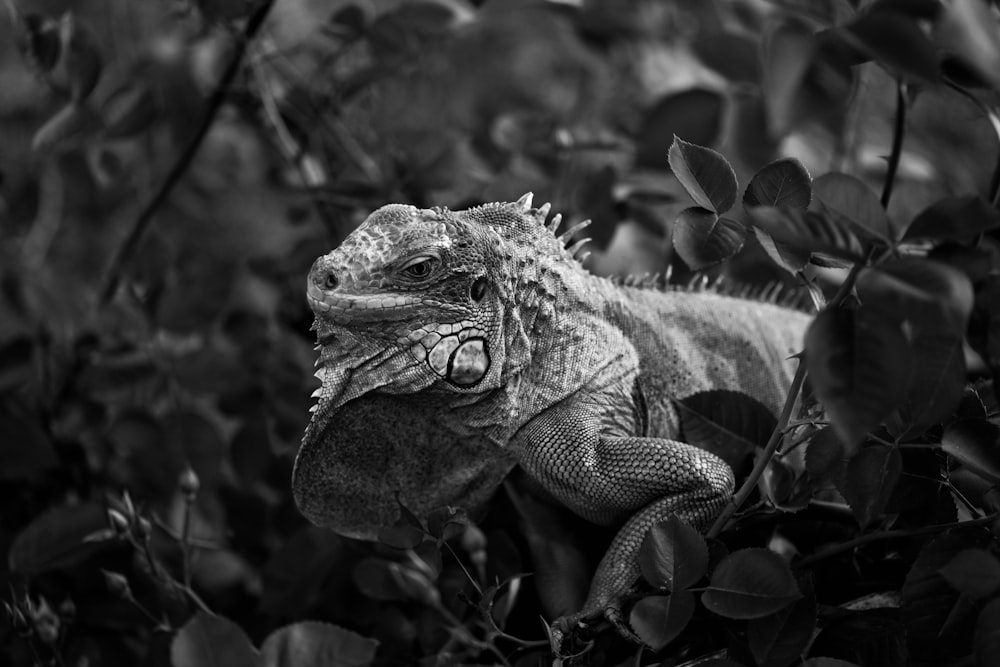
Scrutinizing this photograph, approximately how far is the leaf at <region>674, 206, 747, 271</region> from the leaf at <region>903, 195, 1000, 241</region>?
0.34 meters

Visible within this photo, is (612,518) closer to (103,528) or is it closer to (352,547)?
(352,547)

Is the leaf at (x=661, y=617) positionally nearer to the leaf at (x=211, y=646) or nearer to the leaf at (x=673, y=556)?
the leaf at (x=673, y=556)

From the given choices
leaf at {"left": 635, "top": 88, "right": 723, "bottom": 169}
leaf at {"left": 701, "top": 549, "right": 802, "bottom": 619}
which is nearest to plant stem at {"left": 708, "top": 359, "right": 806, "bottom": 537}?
leaf at {"left": 701, "top": 549, "right": 802, "bottom": 619}

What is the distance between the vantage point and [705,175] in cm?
166

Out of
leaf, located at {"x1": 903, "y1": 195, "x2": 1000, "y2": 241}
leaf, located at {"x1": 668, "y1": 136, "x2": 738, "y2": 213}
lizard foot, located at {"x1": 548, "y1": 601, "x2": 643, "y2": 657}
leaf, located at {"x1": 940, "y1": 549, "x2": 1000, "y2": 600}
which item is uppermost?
leaf, located at {"x1": 903, "y1": 195, "x2": 1000, "y2": 241}

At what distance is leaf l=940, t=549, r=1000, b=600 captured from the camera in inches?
55.5

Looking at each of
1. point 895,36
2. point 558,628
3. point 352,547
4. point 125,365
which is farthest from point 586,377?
point 125,365

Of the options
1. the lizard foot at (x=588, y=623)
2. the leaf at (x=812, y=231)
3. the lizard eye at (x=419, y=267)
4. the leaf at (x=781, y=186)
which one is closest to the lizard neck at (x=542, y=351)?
the lizard eye at (x=419, y=267)

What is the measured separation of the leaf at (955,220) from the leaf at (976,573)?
513 millimetres

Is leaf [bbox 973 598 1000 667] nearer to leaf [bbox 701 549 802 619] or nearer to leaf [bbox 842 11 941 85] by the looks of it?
leaf [bbox 701 549 802 619]

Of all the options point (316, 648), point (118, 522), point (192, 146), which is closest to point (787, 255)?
point (316, 648)

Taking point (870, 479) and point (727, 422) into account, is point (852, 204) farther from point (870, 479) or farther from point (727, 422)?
point (727, 422)

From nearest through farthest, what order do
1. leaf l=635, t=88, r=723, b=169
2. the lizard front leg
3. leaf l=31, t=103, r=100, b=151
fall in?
the lizard front leg → leaf l=31, t=103, r=100, b=151 → leaf l=635, t=88, r=723, b=169

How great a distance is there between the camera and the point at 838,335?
50.2 inches
